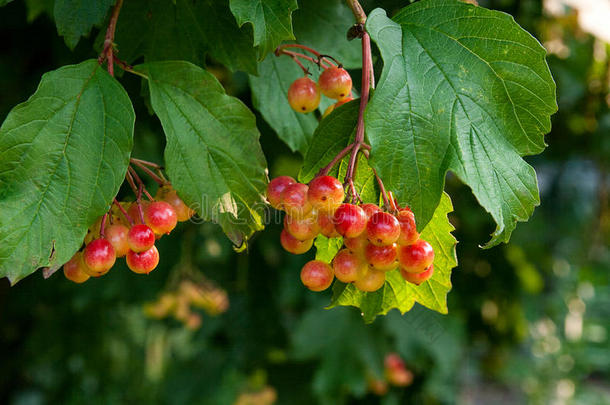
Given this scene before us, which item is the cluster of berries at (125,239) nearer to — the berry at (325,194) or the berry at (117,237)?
the berry at (117,237)

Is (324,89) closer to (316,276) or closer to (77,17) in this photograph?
(316,276)

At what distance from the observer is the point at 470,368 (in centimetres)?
423

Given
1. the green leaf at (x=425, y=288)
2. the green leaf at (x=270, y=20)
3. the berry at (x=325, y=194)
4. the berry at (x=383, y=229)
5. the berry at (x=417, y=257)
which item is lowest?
the green leaf at (x=425, y=288)

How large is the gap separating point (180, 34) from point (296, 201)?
1.43 ft

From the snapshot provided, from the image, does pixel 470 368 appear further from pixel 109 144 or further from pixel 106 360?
pixel 109 144

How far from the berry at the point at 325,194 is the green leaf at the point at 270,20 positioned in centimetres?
20

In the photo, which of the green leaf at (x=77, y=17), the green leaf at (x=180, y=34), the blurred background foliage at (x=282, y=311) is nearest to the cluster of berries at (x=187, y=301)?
the blurred background foliage at (x=282, y=311)

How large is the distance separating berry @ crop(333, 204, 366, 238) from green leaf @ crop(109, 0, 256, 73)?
38cm

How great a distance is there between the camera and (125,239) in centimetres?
78

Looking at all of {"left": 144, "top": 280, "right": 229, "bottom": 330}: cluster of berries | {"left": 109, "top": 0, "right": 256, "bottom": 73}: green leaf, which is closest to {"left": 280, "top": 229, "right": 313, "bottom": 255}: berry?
{"left": 109, "top": 0, "right": 256, "bottom": 73}: green leaf

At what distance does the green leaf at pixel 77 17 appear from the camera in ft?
2.79

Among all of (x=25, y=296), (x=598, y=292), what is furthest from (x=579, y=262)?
(x=25, y=296)

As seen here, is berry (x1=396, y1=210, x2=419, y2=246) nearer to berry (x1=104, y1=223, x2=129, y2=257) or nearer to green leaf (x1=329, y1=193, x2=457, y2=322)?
green leaf (x1=329, y1=193, x2=457, y2=322)

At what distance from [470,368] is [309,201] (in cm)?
395
